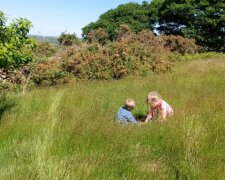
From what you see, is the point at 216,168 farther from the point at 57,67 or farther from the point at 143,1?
the point at 143,1

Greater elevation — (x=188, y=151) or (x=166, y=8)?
(x=166, y=8)

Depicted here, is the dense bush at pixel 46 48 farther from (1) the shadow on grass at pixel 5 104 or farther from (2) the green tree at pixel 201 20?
(2) the green tree at pixel 201 20

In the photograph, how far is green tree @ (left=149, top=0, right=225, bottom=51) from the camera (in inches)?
1523

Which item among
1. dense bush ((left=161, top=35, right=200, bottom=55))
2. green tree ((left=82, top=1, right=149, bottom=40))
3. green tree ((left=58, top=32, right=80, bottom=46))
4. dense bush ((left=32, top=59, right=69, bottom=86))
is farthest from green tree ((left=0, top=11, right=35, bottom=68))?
green tree ((left=82, top=1, right=149, bottom=40))

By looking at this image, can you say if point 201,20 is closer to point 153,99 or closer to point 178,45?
point 178,45

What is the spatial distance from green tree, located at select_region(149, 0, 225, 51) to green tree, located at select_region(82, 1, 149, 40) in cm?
278

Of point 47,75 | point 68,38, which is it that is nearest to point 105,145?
point 47,75

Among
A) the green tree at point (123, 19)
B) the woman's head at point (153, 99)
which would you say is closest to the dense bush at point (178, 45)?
the green tree at point (123, 19)

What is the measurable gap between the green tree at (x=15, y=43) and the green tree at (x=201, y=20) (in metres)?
31.8

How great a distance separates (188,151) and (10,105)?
4.82m

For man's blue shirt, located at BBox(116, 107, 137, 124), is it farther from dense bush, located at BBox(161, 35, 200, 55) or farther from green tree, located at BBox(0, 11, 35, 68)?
dense bush, located at BBox(161, 35, 200, 55)

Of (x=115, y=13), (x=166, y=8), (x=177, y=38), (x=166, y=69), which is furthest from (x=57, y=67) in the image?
(x=115, y=13)

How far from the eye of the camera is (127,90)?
11898 mm

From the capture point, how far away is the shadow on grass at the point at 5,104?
28.2 ft
